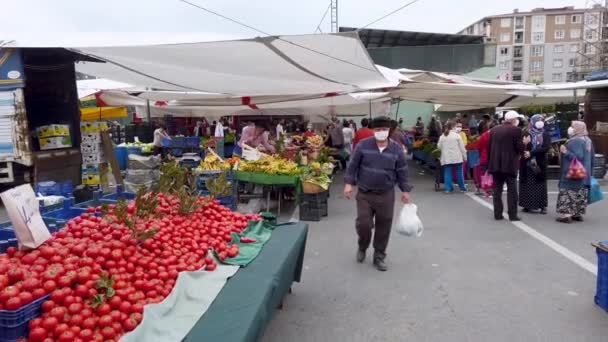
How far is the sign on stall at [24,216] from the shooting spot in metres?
2.83

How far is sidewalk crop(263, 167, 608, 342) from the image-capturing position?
3.78m

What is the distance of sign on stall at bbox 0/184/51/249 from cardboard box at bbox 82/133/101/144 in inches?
229

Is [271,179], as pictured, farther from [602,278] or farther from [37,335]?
[37,335]

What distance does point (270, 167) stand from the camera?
8062 millimetres

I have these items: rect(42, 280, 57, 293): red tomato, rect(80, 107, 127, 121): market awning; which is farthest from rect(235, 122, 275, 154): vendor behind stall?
rect(42, 280, 57, 293): red tomato

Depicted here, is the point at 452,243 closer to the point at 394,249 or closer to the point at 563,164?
the point at 394,249

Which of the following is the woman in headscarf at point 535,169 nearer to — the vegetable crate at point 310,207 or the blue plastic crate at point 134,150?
the vegetable crate at point 310,207

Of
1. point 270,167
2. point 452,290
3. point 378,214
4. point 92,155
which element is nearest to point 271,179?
point 270,167

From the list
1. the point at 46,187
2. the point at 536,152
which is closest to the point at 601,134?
the point at 536,152

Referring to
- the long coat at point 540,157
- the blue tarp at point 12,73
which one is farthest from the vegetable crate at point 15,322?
the long coat at point 540,157

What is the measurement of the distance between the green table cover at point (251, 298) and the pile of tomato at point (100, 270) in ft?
1.09

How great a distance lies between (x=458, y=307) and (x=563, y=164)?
4121 millimetres

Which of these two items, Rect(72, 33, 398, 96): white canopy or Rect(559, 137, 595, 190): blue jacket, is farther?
Rect(559, 137, 595, 190): blue jacket

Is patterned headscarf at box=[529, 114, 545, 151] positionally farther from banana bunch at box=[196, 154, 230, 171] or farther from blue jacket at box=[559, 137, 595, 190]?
banana bunch at box=[196, 154, 230, 171]
